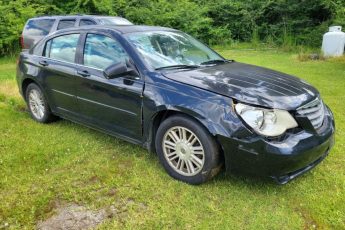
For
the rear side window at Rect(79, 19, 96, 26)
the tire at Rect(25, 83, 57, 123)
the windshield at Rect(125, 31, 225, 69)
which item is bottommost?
the tire at Rect(25, 83, 57, 123)

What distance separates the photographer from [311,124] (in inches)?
131

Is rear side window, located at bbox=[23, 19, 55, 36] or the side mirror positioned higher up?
the side mirror

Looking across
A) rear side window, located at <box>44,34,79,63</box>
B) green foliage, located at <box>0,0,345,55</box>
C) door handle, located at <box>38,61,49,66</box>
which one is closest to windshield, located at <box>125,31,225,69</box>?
rear side window, located at <box>44,34,79,63</box>

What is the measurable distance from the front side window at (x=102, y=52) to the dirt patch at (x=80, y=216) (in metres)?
1.64

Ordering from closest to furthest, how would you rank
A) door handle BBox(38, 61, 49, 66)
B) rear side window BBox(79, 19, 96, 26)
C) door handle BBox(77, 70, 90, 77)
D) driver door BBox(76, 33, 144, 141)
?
driver door BBox(76, 33, 144, 141) → door handle BBox(77, 70, 90, 77) → door handle BBox(38, 61, 49, 66) → rear side window BBox(79, 19, 96, 26)

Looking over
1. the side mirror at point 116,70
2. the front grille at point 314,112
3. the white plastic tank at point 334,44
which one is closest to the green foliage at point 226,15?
the white plastic tank at point 334,44

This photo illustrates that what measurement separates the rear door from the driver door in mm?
187

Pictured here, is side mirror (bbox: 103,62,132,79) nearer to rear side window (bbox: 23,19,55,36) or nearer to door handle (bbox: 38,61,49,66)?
door handle (bbox: 38,61,49,66)

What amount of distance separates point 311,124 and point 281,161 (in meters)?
0.52

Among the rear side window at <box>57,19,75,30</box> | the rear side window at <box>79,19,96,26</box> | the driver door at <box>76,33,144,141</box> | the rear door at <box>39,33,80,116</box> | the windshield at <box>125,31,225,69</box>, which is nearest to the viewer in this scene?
the driver door at <box>76,33,144,141</box>

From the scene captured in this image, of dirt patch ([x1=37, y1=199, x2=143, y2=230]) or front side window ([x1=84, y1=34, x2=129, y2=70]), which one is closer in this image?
dirt patch ([x1=37, y1=199, x2=143, y2=230])

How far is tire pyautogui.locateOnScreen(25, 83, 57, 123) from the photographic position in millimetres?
5285

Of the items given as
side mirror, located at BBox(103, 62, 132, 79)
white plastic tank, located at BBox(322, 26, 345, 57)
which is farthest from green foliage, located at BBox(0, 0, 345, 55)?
side mirror, located at BBox(103, 62, 132, 79)

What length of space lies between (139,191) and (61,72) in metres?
2.12
